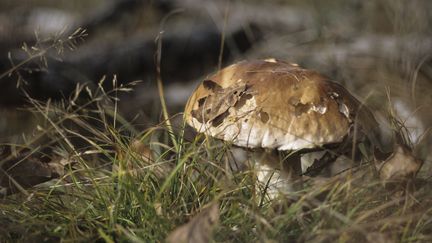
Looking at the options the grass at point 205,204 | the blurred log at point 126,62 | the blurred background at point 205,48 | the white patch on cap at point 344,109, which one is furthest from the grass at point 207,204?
the blurred log at point 126,62

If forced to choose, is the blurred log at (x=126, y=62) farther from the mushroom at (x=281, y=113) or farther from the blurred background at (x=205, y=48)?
the mushroom at (x=281, y=113)

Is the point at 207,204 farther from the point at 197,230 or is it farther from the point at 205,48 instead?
the point at 205,48

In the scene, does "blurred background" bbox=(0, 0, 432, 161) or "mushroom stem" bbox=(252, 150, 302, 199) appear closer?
"mushroom stem" bbox=(252, 150, 302, 199)

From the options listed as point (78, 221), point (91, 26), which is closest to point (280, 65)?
point (78, 221)

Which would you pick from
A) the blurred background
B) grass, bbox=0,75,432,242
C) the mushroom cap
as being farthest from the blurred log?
the mushroom cap

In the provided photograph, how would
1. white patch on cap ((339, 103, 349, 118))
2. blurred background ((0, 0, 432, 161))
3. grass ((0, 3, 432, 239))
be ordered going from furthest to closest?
blurred background ((0, 0, 432, 161)), white patch on cap ((339, 103, 349, 118)), grass ((0, 3, 432, 239))

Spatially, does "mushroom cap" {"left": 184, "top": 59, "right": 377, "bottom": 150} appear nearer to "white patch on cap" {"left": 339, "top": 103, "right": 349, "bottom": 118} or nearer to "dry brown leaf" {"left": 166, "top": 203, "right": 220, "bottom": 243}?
"white patch on cap" {"left": 339, "top": 103, "right": 349, "bottom": 118}

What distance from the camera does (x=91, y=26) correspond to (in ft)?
14.8

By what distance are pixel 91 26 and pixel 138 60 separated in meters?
0.70

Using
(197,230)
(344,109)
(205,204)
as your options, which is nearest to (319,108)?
(344,109)

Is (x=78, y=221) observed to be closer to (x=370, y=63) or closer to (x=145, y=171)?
(x=145, y=171)

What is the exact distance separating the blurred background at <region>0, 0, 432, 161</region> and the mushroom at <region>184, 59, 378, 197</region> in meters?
1.46

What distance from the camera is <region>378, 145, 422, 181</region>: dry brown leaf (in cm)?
149

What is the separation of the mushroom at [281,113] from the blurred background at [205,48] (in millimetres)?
1465
